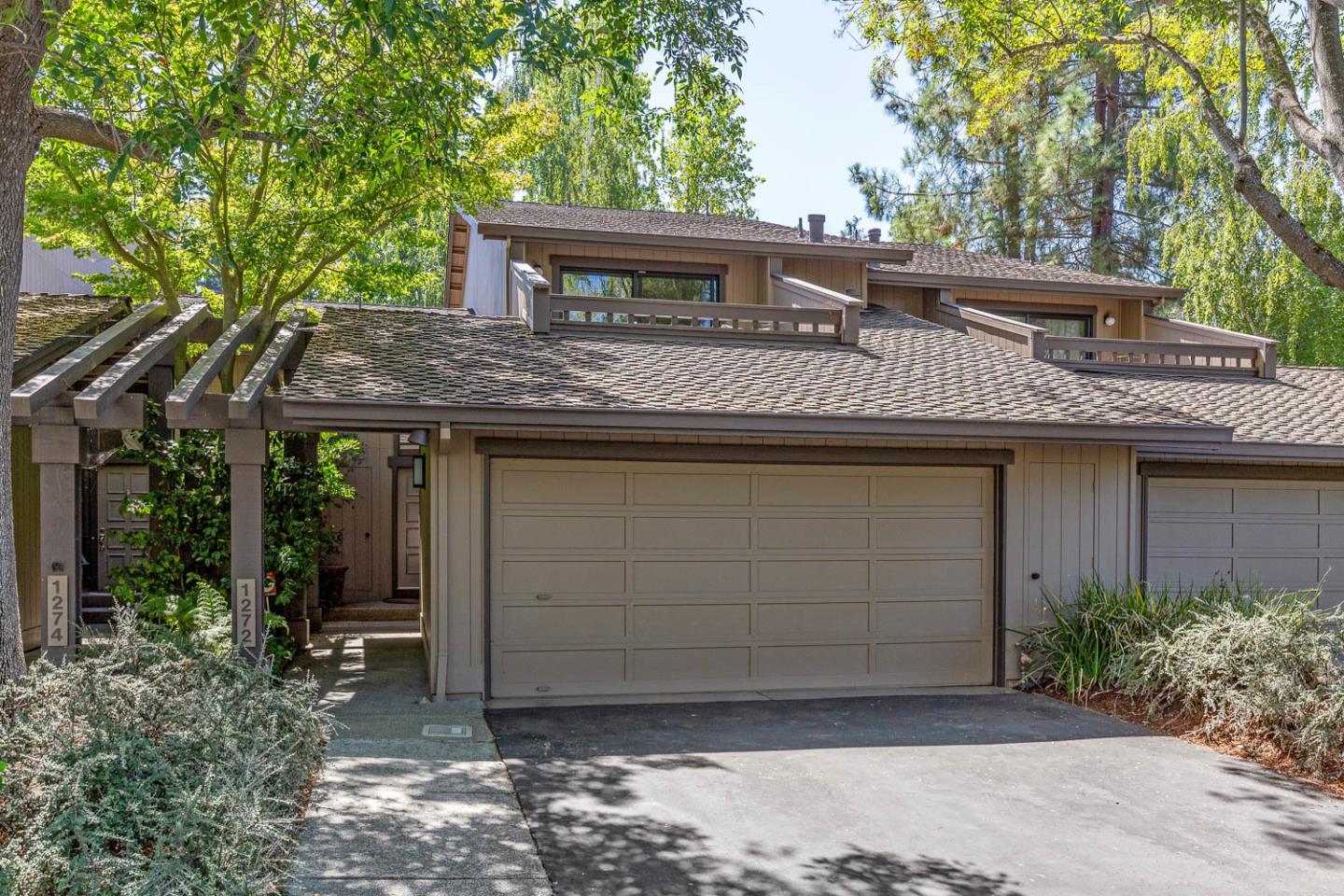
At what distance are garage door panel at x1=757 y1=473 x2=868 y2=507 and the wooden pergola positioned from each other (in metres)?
3.99

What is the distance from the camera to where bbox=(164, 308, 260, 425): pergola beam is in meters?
7.29

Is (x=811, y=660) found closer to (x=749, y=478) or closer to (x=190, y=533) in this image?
(x=749, y=478)

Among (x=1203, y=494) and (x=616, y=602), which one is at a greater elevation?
(x=1203, y=494)

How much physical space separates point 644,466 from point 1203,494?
600 centimetres

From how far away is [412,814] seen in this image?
5.77m

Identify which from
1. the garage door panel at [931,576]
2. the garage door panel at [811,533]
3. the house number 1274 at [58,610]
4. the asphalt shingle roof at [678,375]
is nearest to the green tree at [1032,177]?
the asphalt shingle roof at [678,375]

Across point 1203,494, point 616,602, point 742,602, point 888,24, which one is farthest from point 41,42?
point 1203,494

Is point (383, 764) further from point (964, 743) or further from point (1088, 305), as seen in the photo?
point (1088, 305)

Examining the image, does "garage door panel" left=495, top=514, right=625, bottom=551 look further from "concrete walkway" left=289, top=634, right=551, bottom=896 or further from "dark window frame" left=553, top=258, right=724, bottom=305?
"dark window frame" left=553, top=258, right=724, bottom=305

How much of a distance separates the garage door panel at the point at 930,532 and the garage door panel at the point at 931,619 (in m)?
0.53

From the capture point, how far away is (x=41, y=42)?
6.71 m

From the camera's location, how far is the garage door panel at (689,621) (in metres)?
9.45

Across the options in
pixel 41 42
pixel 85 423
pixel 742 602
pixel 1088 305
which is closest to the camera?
pixel 41 42

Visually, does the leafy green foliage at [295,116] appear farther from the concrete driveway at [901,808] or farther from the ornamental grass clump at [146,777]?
the concrete driveway at [901,808]
